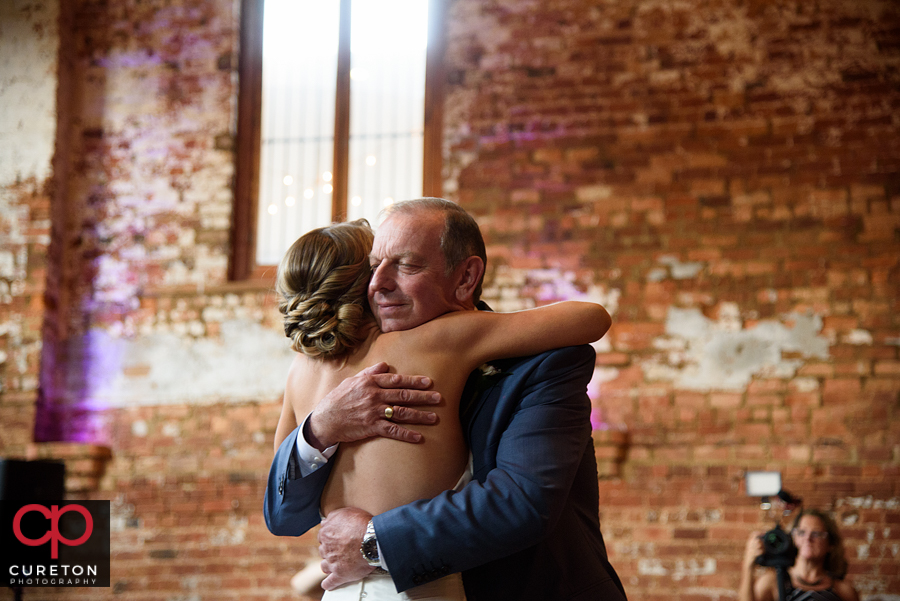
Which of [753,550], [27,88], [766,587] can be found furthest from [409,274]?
[27,88]

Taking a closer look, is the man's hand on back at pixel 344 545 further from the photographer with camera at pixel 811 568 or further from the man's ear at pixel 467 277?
the photographer with camera at pixel 811 568

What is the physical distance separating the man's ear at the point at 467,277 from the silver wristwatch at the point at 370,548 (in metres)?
0.60

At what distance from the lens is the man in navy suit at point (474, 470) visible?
1.61m

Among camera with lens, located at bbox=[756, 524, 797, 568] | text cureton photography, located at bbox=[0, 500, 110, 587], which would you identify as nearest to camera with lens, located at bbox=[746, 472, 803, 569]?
camera with lens, located at bbox=[756, 524, 797, 568]

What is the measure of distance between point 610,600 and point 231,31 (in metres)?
4.95

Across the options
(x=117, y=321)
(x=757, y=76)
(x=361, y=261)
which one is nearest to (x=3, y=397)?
(x=117, y=321)

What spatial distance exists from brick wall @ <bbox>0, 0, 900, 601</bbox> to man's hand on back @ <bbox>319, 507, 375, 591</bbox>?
119 inches

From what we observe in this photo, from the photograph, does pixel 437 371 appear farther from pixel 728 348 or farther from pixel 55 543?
pixel 55 543

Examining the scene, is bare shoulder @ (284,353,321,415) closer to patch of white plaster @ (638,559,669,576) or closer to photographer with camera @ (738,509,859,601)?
photographer with camera @ (738,509,859,601)

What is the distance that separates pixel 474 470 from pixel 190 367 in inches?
149

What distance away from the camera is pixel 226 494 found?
195 inches

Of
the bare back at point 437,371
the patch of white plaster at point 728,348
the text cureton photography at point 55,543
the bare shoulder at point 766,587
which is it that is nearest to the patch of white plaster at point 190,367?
the text cureton photography at point 55,543

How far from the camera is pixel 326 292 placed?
6.25 ft

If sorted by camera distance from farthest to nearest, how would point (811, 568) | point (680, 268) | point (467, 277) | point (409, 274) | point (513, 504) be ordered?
1. point (680, 268)
2. point (811, 568)
3. point (467, 277)
4. point (409, 274)
5. point (513, 504)
